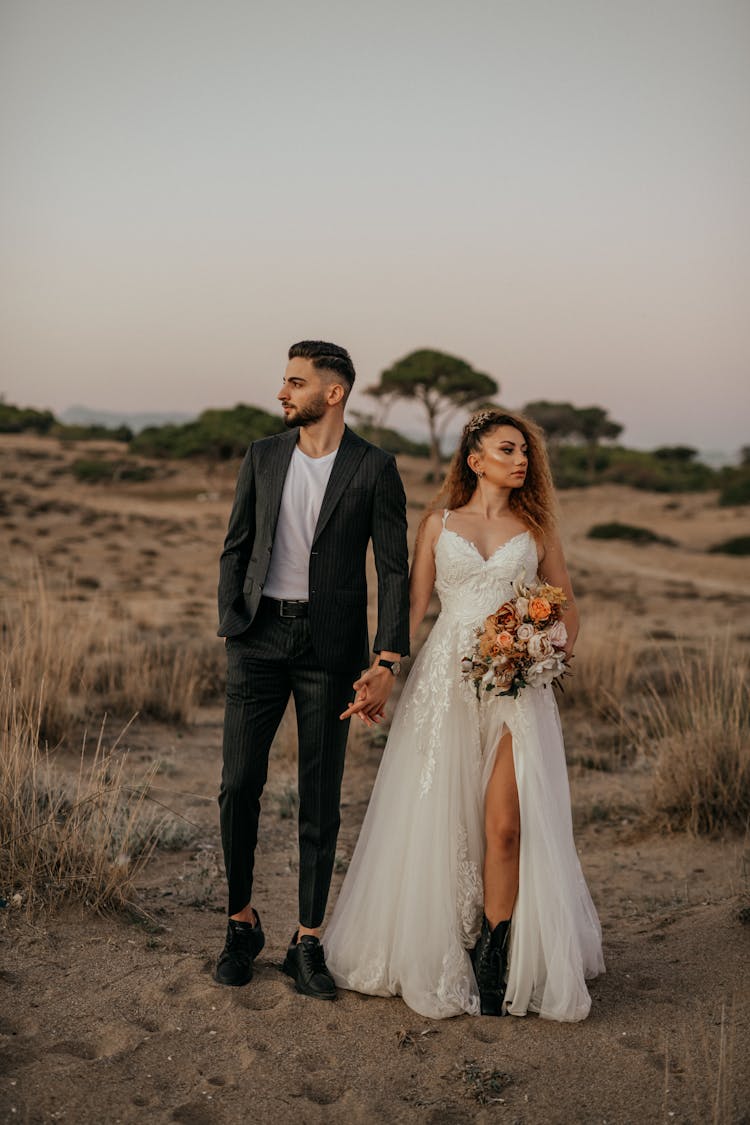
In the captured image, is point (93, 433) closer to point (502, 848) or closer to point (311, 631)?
point (311, 631)

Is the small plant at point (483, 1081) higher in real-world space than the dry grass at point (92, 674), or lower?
lower

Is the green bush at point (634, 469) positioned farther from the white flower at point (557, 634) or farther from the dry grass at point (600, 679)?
the white flower at point (557, 634)

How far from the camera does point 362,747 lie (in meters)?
7.89

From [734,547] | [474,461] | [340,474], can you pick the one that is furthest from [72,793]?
[734,547]

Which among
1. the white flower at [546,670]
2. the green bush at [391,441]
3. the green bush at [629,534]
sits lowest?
the white flower at [546,670]

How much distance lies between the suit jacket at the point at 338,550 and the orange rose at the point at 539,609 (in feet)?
1.53

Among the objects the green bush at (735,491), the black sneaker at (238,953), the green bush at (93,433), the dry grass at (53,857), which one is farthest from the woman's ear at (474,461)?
the green bush at (93,433)

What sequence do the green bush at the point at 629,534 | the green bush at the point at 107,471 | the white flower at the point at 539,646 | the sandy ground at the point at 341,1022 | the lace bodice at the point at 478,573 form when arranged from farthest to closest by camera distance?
the green bush at the point at 107,471 < the green bush at the point at 629,534 < the lace bodice at the point at 478,573 < the white flower at the point at 539,646 < the sandy ground at the point at 341,1022

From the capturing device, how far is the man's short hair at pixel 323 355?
3.85m

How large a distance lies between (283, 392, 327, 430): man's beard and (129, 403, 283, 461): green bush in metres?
38.2

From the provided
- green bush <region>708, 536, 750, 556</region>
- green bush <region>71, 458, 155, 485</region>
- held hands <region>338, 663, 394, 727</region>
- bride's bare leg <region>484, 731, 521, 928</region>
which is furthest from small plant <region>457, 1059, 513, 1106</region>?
green bush <region>71, 458, 155, 485</region>

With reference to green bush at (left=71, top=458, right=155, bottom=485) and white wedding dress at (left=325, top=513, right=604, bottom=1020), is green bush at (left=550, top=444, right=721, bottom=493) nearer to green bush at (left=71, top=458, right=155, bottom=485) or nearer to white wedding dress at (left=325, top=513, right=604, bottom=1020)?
green bush at (left=71, top=458, right=155, bottom=485)

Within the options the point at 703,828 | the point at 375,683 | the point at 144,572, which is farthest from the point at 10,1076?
the point at 144,572

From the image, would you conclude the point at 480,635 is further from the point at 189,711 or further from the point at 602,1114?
the point at 189,711
